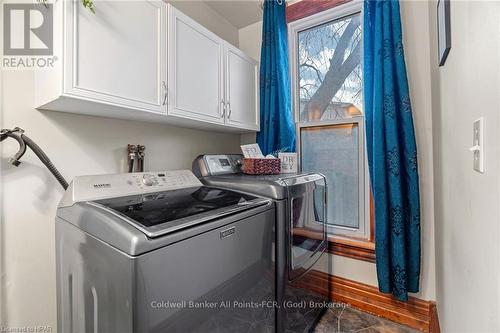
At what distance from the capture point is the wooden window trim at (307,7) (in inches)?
78.6

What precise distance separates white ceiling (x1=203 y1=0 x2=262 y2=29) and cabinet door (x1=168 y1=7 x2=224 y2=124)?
65 centimetres

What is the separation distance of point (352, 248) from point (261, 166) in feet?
3.22

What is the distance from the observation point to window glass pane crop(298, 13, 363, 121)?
77.4 inches

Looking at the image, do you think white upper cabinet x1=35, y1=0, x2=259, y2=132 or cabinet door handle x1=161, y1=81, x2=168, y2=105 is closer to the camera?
white upper cabinet x1=35, y1=0, x2=259, y2=132

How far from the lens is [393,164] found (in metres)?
1.56

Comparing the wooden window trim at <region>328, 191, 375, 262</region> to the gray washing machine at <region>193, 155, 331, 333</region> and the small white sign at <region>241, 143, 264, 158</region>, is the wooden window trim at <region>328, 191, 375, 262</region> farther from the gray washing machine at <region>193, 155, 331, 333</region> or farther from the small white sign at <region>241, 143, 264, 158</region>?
the small white sign at <region>241, 143, 264, 158</region>

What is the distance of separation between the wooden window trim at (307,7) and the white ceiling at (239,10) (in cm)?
29

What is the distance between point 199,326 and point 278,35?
214 centimetres

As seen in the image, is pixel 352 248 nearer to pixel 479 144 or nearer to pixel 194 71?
pixel 479 144

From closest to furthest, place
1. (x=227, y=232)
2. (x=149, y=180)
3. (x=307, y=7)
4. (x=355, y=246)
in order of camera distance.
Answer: (x=227, y=232)
(x=149, y=180)
(x=355, y=246)
(x=307, y=7)

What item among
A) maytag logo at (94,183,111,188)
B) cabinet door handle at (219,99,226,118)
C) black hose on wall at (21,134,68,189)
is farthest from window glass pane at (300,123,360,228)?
black hose on wall at (21,134,68,189)

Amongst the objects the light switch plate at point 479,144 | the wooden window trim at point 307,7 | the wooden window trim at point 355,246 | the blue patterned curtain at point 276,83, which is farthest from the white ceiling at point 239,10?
the light switch plate at point 479,144

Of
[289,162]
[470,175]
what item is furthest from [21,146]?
[470,175]

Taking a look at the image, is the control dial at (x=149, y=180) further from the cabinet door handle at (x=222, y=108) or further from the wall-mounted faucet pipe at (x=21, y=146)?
the cabinet door handle at (x=222, y=108)
